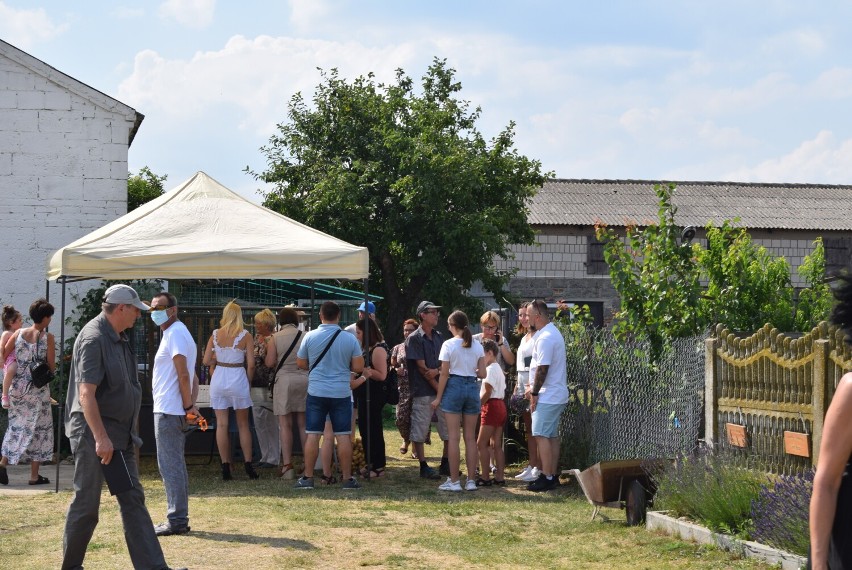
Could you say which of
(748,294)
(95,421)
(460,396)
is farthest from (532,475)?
(95,421)

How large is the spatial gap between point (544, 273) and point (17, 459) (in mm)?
22441

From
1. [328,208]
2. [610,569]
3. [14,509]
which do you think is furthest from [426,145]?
[610,569]

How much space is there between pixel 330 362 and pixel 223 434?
5.31ft

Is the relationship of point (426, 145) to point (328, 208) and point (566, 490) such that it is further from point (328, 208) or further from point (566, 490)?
point (566, 490)

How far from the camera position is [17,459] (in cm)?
1230

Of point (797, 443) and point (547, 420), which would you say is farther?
point (547, 420)

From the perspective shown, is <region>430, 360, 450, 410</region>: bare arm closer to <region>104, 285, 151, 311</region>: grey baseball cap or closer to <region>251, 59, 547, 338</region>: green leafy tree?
<region>104, 285, 151, 311</region>: grey baseball cap

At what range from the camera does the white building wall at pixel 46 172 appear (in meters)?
17.0

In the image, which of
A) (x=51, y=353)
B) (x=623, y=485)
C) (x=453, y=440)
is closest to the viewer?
(x=623, y=485)

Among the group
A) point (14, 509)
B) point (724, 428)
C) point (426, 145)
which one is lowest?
point (14, 509)

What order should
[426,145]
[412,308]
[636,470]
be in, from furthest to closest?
[412,308] < [426,145] < [636,470]

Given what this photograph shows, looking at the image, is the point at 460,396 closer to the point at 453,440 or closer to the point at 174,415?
the point at 453,440

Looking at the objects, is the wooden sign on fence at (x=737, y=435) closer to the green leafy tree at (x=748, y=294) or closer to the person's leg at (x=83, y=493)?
the green leafy tree at (x=748, y=294)

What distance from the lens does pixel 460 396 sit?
11.5 m
